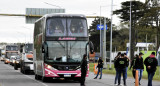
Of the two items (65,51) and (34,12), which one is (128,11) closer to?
(34,12)

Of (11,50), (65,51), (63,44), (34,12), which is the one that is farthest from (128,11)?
(65,51)

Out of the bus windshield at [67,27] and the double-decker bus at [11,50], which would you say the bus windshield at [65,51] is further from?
the double-decker bus at [11,50]

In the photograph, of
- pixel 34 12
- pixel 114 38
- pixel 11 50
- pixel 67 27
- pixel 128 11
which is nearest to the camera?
pixel 67 27

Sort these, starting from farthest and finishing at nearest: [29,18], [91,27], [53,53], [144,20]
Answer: [91,27]
[144,20]
[29,18]
[53,53]

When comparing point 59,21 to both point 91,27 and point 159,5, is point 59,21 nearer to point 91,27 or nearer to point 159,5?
point 159,5

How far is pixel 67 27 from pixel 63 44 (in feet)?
3.39

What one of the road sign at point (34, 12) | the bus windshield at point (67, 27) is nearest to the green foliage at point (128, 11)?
the road sign at point (34, 12)

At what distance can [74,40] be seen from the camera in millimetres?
29219

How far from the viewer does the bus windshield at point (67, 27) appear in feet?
94.9

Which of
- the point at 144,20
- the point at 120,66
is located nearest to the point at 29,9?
the point at 144,20

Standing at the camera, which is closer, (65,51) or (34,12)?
(65,51)

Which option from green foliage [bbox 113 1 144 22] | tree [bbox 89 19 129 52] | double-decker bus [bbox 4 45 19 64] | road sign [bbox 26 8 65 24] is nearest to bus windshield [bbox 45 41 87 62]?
road sign [bbox 26 8 65 24]

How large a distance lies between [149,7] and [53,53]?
49.8 meters

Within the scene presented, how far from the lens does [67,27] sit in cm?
2912
